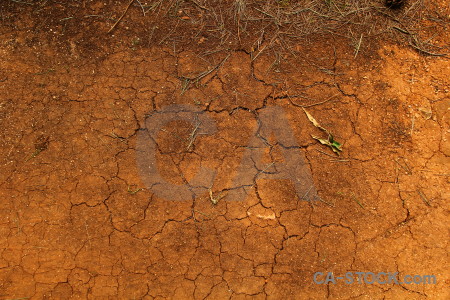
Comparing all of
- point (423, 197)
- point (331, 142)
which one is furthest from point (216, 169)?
point (423, 197)

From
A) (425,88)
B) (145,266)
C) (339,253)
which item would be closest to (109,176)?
(145,266)

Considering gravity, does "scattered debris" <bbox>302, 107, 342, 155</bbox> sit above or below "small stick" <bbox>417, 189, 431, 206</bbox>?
above

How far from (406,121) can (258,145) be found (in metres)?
1.36

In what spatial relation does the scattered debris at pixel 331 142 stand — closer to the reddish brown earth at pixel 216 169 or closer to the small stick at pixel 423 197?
the reddish brown earth at pixel 216 169

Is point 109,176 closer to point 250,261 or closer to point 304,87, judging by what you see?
point 250,261

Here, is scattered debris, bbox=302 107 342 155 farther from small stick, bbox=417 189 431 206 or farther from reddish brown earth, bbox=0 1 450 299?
small stick, bbox=417 189 431 206

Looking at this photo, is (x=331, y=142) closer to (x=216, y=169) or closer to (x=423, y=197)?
(x=423, y=197)

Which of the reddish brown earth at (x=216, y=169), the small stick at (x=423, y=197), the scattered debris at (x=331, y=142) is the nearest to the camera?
the reddish brown earth at (x=216, y=169)

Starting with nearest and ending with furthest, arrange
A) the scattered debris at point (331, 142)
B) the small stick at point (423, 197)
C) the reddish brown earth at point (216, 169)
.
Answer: the reddish brown earth at point (216, 169) < the small stick at point (423, 197) < the scattered debris at point (331, 142)

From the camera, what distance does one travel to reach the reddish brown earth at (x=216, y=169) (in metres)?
2.76

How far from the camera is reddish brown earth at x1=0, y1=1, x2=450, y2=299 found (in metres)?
2.76

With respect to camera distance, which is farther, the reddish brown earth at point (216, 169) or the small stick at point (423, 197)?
the small stick at point (423, 197)

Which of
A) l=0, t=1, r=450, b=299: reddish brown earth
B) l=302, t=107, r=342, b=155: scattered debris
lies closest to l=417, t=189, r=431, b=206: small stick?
l=0, t=1, r=450, b=299: reddish brown earth

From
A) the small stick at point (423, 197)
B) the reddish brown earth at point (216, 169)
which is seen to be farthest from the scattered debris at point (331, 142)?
the small stick at point (423, 197)
